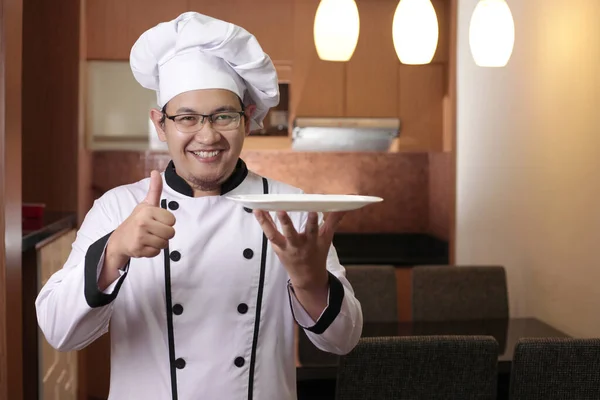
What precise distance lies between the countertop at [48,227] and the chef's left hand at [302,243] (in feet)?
5.31

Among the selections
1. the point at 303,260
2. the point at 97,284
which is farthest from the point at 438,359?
the point at 97,284

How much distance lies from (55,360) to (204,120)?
207 centimetres

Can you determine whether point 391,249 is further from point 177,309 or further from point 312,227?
point 312,227

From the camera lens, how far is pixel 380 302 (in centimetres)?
288

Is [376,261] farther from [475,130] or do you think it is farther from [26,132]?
Answer: [26,132]

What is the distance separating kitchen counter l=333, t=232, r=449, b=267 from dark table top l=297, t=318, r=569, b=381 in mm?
1122

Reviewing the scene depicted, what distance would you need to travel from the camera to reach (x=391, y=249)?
4660mm

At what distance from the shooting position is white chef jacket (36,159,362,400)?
4.45ft

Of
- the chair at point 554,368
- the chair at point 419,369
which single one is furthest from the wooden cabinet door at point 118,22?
the chair at point 554,368

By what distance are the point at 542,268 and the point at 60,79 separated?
8.19ft

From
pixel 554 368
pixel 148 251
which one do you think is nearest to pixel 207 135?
pixel 148 251

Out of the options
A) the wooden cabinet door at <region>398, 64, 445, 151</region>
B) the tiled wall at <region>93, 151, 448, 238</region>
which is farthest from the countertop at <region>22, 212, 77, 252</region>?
the wooden cabinet door at <region>398, 64, 445, 151</region>

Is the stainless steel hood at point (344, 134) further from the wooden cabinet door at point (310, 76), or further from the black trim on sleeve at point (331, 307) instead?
the black trim on sleeve at point (331, 307)

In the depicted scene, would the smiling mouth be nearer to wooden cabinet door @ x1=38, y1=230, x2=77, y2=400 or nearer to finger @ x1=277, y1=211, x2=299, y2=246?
finger @ x1=277, y1=211, x2=299, y2=246
